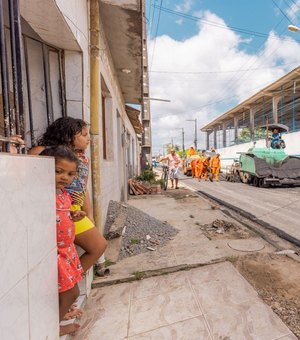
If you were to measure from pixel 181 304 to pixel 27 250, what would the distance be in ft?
5.60

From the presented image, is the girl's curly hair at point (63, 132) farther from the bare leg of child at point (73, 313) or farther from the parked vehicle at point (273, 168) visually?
the parked vehicle at point (273, 168)

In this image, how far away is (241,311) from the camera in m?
2.29

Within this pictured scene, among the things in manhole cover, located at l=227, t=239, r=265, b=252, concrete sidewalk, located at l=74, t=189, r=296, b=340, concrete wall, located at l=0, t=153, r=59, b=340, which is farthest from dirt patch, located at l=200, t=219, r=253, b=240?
concrete wall, located at l=0, t=153, r=59, b=340

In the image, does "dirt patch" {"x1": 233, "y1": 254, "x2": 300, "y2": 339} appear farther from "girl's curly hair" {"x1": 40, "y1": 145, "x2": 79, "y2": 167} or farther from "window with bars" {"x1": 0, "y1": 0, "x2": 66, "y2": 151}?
"window with bars" {"x1": 0, "y1": 0, "x2": 66, "y2": 151}

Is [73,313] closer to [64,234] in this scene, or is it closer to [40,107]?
[64,234]

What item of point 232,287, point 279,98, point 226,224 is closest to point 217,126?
point 279,98

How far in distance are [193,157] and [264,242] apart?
18577 millimetres

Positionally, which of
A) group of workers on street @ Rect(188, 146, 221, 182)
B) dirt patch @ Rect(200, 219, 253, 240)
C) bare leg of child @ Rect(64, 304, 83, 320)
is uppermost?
group of workers on street @ Rect(188, 146, 221, 182)

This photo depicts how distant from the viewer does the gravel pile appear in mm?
4043

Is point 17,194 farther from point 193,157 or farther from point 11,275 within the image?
point 193,157

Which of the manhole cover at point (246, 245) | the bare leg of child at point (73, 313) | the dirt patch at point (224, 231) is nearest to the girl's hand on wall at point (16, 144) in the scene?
the bare leg of child at point (73, 313)

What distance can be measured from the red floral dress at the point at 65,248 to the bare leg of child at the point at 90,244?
0.28 metres

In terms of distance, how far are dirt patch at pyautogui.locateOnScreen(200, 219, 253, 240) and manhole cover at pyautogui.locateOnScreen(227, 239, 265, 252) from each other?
11.4 inches

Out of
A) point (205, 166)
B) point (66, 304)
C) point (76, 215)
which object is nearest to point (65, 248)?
point (76, 215)
